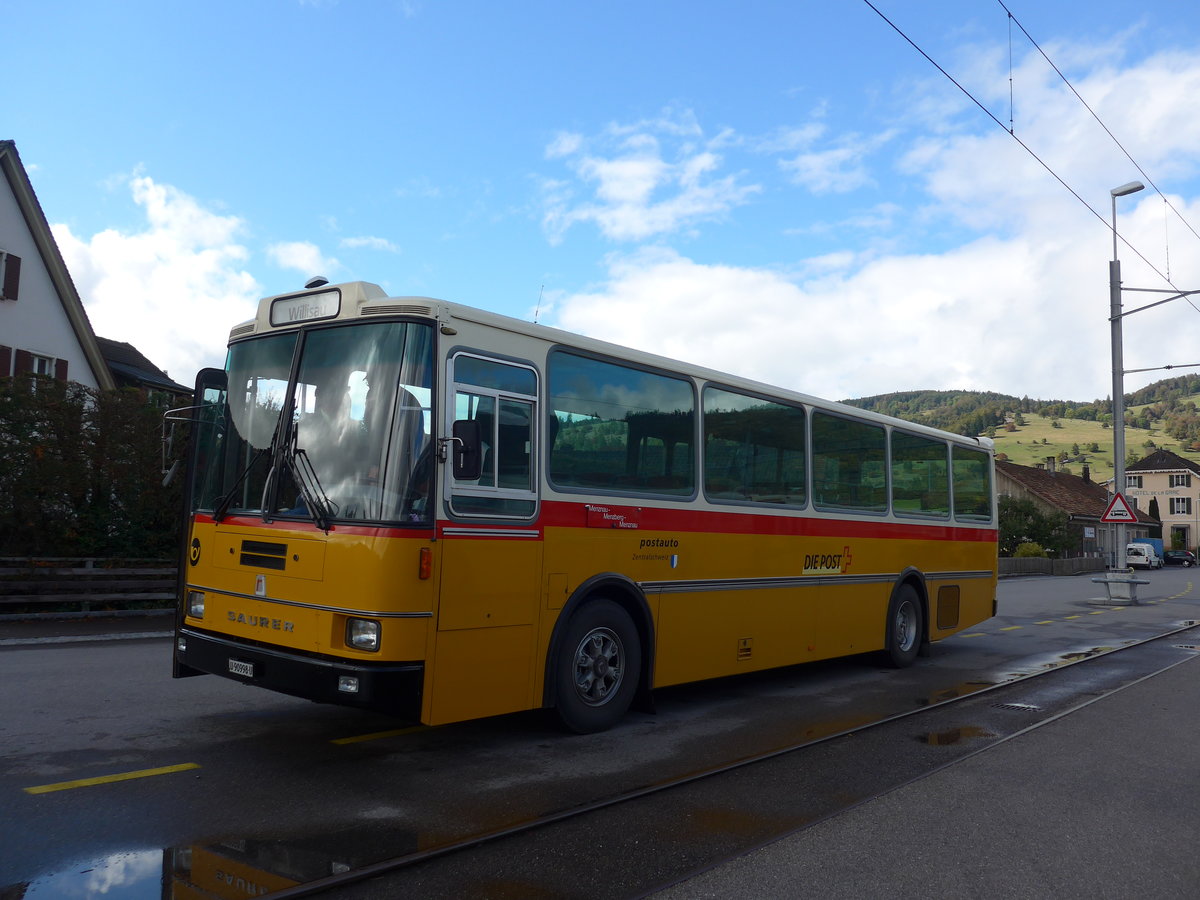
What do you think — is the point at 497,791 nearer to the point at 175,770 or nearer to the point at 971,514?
the point at 175,770

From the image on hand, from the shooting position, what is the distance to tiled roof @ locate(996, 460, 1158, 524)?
246 ft

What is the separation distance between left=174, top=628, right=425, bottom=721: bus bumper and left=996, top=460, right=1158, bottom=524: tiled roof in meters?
68.7

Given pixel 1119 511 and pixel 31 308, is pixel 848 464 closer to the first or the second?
pixel 1119 511

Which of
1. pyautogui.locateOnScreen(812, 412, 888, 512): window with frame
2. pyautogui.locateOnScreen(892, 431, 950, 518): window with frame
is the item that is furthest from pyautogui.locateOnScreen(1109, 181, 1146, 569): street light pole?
pyautogui.locateOnScreen(812, 412, 888, 512): window with frame

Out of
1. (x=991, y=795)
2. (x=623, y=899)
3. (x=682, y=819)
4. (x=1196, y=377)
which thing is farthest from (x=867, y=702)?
(x=1196, y=377)

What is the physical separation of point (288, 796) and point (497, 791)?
1.16 meters

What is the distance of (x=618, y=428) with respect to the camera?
7504mm

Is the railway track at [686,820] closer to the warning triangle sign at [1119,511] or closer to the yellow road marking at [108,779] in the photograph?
the yellow road marking at [108,779]

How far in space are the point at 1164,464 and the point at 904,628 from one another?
111 m

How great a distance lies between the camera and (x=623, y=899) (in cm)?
404

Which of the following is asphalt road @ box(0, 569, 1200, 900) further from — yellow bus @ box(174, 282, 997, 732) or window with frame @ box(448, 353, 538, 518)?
window with frame @ box(448, 353, 538, 518)

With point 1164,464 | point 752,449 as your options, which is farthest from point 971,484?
point 1164,464

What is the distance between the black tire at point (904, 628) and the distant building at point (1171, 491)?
106 metres

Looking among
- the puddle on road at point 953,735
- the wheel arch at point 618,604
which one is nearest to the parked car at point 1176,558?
the puddle on road at point 953,735
